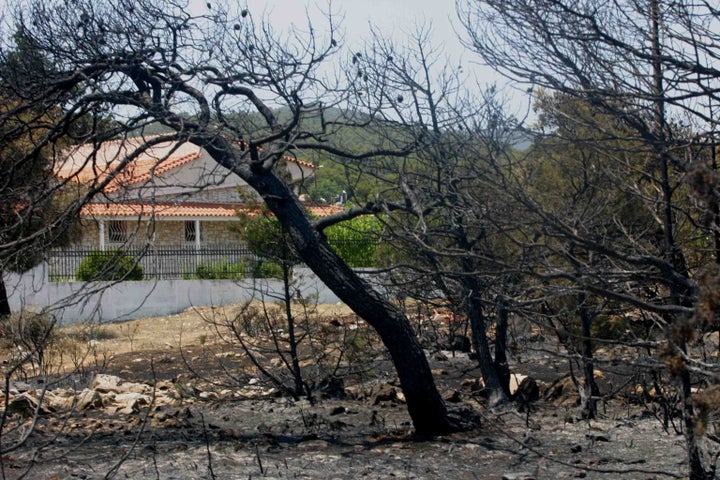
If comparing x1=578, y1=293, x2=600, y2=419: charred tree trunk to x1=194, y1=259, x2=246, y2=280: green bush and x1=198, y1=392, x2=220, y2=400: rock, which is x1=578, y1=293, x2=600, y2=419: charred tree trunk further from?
x1=194, y1=259, x2=246, y2=280: green bush

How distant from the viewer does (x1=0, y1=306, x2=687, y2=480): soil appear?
7180 millimetres

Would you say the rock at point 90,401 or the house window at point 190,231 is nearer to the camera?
the rock at point 90,401

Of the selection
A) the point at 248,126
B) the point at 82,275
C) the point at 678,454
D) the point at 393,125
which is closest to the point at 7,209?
the point at 248,126

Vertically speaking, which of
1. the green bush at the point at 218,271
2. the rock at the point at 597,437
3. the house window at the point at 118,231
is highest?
the house window at the point at 118,231

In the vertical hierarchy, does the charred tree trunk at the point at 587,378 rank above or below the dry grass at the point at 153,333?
above

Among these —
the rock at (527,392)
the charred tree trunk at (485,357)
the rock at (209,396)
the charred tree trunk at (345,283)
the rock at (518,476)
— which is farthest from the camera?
the rock at (209,396)

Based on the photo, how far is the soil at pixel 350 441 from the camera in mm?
7180

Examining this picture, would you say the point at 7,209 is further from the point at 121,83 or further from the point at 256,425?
the point at 256,425

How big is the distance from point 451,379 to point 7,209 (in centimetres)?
658

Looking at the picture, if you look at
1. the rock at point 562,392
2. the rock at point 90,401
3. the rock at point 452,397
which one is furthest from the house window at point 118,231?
the rock at point 562,392

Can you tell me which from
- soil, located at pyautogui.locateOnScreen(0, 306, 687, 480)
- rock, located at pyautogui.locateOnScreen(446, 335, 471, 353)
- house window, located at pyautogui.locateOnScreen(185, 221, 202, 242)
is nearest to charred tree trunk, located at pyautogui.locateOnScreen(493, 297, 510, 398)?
soil, located at pyautogui.locateOnScreen(0, 306, 687, 480)

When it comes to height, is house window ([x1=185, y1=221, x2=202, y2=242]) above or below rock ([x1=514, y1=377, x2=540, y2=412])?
above

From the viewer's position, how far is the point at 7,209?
346 inches

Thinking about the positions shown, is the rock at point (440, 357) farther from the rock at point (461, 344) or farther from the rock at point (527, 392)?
the rock at point (527, 392)
